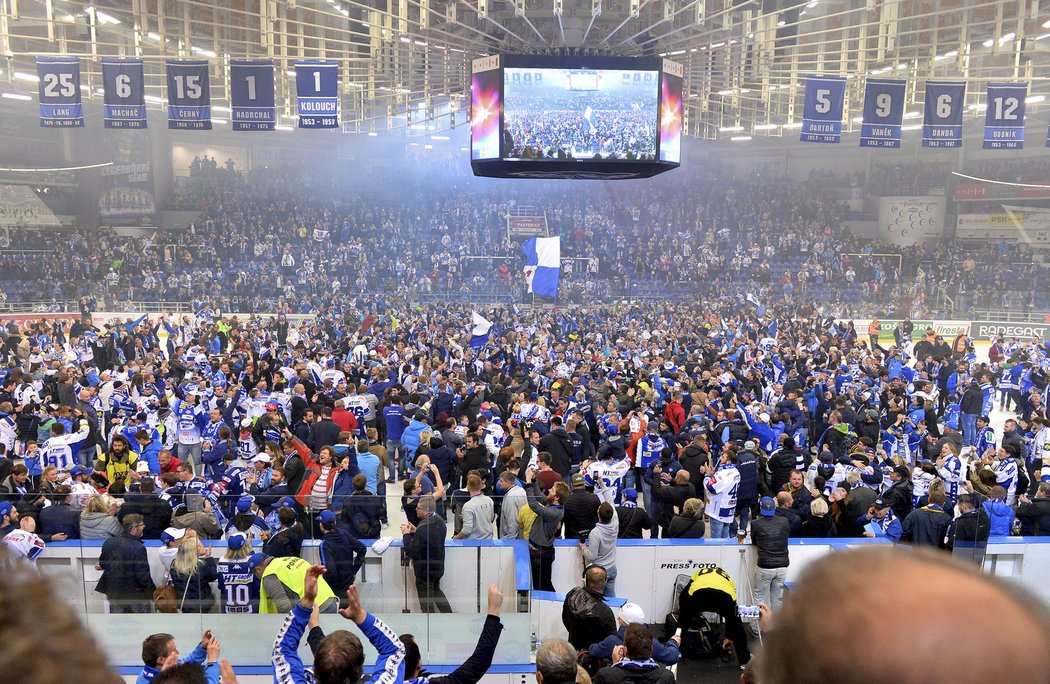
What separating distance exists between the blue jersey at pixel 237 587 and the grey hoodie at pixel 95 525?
1584 mm

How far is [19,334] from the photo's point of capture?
20719mm

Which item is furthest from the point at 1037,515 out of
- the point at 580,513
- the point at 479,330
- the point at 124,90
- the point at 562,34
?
the point at 124,90

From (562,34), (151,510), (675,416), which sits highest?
(562,34)

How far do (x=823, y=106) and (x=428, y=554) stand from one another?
17.4 metres

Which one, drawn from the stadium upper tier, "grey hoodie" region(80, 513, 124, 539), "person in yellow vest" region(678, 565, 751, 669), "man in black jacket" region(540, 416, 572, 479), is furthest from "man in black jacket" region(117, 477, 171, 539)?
the stadium upper tier

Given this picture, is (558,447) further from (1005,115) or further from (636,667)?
(1005,115)

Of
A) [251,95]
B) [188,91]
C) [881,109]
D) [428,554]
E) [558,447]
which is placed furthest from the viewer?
[881,109]

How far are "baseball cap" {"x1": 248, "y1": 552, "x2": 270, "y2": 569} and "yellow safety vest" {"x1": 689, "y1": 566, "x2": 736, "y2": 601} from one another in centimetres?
386

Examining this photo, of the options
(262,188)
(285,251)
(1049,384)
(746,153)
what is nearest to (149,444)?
(1049,384)

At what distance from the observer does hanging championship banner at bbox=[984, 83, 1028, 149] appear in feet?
69.2

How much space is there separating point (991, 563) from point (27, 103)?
38013mm

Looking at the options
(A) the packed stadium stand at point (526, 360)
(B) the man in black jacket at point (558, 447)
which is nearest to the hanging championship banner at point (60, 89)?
(A) the packed stadium stand at point (526, 360)

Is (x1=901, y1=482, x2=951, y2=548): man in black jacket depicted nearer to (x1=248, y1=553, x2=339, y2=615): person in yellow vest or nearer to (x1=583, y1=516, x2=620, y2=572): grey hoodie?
(x1=583, y1=516, x2=620, y2=572): grey hoodie

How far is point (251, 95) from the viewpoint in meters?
19.7
